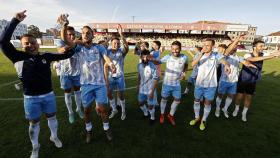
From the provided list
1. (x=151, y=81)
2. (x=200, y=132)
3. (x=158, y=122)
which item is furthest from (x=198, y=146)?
(x=151, y=81)

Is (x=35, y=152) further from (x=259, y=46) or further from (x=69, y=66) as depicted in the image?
(x=259, y=46)

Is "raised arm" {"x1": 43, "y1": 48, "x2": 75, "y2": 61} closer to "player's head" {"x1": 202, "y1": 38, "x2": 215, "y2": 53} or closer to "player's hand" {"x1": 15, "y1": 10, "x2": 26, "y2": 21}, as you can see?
"player's hand" {"x1": 15, "y1": 10, "x2": 26, "y2": 21}

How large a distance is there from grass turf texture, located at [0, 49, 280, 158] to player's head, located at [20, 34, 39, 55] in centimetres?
208

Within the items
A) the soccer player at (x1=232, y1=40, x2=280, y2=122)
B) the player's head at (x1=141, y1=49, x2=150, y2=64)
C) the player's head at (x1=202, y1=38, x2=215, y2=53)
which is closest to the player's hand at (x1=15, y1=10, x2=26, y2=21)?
the player's head at (x1=141, y1=49, x2=150, y2=64)

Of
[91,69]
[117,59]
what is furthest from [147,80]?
[91,69]

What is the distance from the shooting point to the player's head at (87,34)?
3.77 metres

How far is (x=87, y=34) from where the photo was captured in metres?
3.82

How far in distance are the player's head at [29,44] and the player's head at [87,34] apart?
920mm

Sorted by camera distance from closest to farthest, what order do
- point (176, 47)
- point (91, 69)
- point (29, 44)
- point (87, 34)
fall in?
point (29, 44) < point (87, 34) < point (91, 69) < point (176, 47)

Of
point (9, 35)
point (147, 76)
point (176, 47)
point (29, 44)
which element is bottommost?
point (147, 76)

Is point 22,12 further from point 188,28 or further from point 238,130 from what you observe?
point 188,28

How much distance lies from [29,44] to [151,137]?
10.4 feet

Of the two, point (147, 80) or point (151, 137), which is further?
point (147, 80)

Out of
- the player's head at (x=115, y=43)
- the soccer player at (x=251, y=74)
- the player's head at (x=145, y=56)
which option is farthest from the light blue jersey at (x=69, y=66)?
the soccer player at (x=251, y=74)
